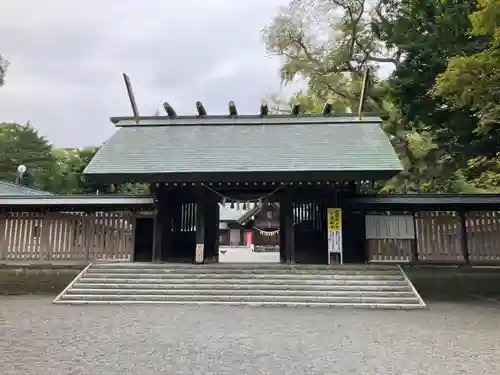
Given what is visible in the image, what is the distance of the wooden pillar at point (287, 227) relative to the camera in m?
11.9

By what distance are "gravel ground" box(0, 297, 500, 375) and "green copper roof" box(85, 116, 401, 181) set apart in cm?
435

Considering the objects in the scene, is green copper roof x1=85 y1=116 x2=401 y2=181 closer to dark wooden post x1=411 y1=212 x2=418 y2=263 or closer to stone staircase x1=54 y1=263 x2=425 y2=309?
dark wooden post x1=411 y1=212 x2=418 y2=263

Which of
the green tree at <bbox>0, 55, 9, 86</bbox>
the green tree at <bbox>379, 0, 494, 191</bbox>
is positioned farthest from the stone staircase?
the green tree at <bbox>0, 55, 9, 86</bbox>

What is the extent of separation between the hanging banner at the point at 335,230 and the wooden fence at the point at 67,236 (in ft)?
19.3

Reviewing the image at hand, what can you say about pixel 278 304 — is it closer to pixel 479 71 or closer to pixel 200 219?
pixel 200 219

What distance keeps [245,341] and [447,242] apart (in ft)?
27.2

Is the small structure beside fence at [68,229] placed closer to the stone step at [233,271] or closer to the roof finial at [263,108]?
the stone step at [233,271]

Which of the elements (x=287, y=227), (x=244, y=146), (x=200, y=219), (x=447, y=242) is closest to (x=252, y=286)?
(x=287, y=227)

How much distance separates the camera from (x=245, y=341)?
5832 mm

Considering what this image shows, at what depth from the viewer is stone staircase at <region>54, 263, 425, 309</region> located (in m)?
9.41

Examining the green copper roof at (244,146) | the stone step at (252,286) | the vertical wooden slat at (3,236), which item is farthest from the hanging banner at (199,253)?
the vertical wooden slat at (3,236)

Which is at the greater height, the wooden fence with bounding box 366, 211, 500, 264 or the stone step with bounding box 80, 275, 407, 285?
the wooden fence with bounding box 366, 211, 500, 264

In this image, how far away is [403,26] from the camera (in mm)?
15211

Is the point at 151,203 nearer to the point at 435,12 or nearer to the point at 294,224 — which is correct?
the point at 294,224
